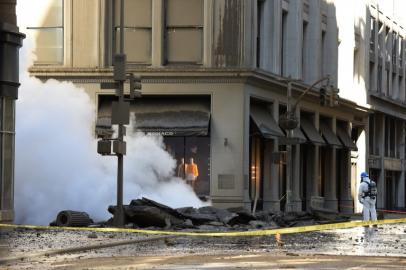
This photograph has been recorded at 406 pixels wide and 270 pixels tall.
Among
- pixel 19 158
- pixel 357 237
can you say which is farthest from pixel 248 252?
pixel 19 158

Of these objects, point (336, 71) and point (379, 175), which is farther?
point (379, 175)

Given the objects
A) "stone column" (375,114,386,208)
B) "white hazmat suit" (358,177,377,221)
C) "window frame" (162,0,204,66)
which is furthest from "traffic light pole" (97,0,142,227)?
"stone column" (375,114,386,208)

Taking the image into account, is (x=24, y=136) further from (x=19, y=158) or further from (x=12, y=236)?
(x=12, y=236)

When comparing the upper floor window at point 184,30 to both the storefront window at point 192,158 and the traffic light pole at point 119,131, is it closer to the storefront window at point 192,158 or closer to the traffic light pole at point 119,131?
the storefront window at point 192,158

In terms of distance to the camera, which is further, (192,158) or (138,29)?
(138,29)

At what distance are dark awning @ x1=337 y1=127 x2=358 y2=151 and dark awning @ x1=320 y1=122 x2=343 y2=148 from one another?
132cm

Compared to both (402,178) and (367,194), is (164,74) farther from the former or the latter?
(402,178)

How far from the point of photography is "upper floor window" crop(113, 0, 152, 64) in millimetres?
43531

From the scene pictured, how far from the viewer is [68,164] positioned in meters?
35.5

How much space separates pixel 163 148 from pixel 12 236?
18795mm

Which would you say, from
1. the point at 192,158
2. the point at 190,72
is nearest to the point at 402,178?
the point at 192,158

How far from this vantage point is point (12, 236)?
947 inches

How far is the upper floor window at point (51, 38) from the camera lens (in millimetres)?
43906

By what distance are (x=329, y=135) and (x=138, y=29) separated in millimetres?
16003
